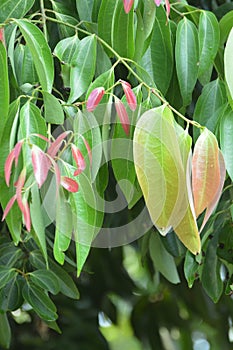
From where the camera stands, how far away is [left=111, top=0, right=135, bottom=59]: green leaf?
0.87 meters

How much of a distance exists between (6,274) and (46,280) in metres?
0.07

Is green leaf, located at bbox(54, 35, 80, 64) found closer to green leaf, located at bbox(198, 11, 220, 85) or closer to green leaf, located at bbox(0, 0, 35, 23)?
green leaf, located at bbox(0, 0, 35, 23)

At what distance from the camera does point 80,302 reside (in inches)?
82.2

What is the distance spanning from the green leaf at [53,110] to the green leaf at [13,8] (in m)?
0.16

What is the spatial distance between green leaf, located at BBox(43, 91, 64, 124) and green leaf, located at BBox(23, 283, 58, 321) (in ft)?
1.70

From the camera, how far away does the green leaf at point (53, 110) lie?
796mm

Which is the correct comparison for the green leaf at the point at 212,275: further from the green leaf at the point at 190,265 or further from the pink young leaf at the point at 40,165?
the pink young leaf at the point at 40,165

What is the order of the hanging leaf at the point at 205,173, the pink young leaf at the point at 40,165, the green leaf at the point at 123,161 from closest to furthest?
the pink young leaf at the point at 40,165 < the hanging leaf at the point at 205,173 < the green leaf at the point at 123,161

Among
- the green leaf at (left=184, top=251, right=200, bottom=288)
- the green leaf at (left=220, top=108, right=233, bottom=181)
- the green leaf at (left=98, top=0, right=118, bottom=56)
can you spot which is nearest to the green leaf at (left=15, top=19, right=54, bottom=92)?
the green leaf at (left=98, top=0, right=118, bottom=56)

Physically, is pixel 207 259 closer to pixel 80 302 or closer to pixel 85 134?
pixel 85 134

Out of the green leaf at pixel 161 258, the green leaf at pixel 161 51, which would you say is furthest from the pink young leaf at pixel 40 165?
the green leaf at pixel 161 258

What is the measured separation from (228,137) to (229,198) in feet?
1.26

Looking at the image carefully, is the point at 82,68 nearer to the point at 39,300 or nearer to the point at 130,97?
the point at 130,97

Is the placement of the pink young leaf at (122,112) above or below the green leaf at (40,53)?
below
